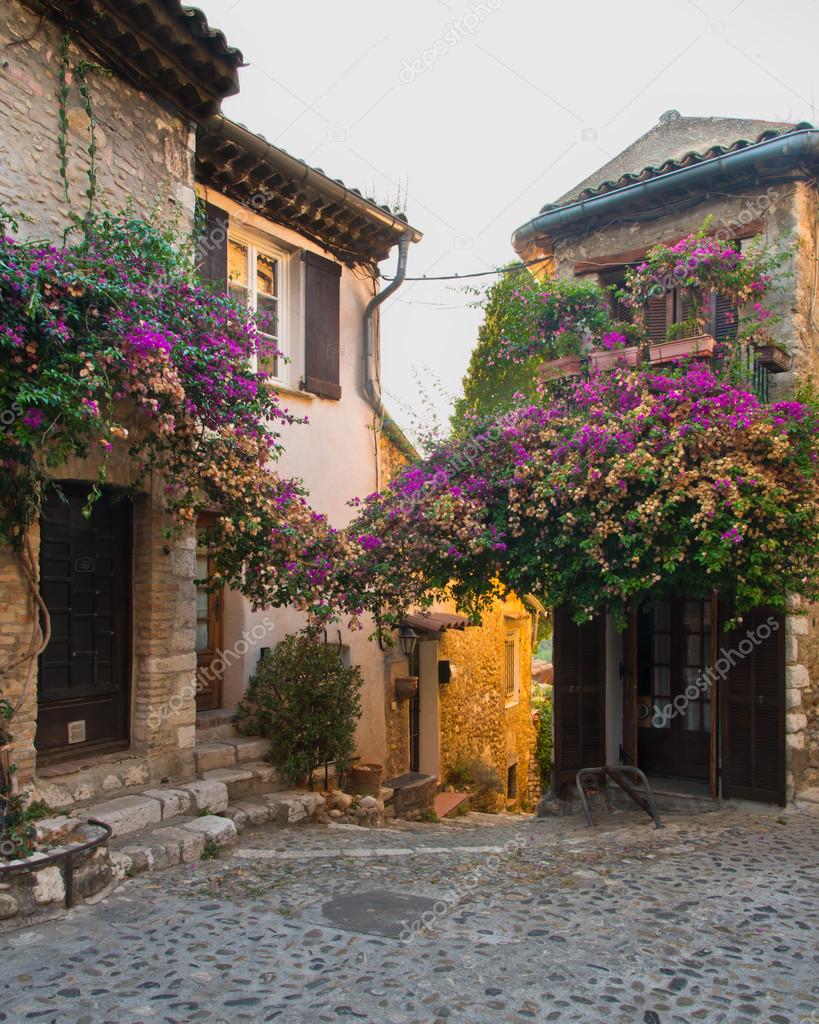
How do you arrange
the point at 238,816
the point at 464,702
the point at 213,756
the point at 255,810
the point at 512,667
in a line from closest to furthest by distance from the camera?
the point at 238,816 → the point at 255,810 → the point at 213,756 → the point at 464,702 → the point at 512,667

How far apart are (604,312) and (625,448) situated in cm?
257

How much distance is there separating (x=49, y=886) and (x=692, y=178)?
28.8 ft

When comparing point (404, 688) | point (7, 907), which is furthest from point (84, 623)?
point (404, 688)

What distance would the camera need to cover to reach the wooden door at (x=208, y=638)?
8953 millimetres

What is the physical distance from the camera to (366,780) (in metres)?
9.45

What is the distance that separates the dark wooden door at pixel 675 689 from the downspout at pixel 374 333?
430cm

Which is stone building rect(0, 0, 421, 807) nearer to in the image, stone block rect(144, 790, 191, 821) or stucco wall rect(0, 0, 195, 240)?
stucco wall rect(0, 0, 195, 240)

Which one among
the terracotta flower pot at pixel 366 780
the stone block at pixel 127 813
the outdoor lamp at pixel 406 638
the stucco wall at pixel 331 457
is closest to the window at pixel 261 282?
the stucco wall at pixel 331 457

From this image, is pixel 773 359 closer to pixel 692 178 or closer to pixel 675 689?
pixel 692 178

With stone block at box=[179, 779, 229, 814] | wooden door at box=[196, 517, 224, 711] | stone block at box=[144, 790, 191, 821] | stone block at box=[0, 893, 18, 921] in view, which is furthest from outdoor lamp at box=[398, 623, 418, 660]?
stone block at box=[0, 893, 18, 921]

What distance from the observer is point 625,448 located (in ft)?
22.8

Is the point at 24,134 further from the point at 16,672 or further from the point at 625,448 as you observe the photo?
the point at 625,448

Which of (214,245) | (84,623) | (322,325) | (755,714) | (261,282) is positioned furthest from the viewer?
(322,325)
